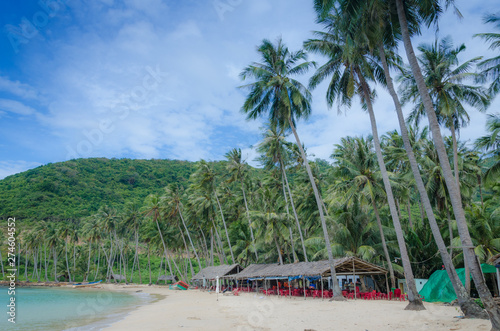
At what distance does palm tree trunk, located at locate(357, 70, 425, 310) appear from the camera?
12453mm

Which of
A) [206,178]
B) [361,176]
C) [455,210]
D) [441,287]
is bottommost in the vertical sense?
[441,287]

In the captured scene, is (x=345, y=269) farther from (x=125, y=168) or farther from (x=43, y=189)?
(x=125, y=168)

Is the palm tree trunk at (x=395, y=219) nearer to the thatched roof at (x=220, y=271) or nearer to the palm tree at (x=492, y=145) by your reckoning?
the palm tree at (x=492, y=145)

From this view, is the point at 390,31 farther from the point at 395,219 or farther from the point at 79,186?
the point at 79,186

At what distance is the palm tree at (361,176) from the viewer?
1953 centimetres

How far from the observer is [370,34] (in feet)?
38.2

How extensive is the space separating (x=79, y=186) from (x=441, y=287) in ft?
244

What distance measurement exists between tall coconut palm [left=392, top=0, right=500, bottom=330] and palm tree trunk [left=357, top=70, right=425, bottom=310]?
409 centimetres

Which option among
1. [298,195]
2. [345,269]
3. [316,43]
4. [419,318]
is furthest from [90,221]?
[419,318]

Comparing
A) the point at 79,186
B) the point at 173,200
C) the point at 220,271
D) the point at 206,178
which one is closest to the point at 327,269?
the point at 220,271

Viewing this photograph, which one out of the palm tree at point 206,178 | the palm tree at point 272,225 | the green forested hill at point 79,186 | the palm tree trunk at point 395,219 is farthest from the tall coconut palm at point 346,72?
the green forested hill at point 79,186

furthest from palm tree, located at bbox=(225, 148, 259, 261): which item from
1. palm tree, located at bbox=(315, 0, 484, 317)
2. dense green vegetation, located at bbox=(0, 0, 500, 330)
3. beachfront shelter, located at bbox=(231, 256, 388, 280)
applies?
palm tree, located at bbox=(315, 0, 484, 317)

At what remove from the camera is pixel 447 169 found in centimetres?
941

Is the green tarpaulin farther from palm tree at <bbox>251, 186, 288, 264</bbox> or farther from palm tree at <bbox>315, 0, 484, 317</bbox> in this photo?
palm tree at <bbox>251, 186, 288, 264</bbox>
